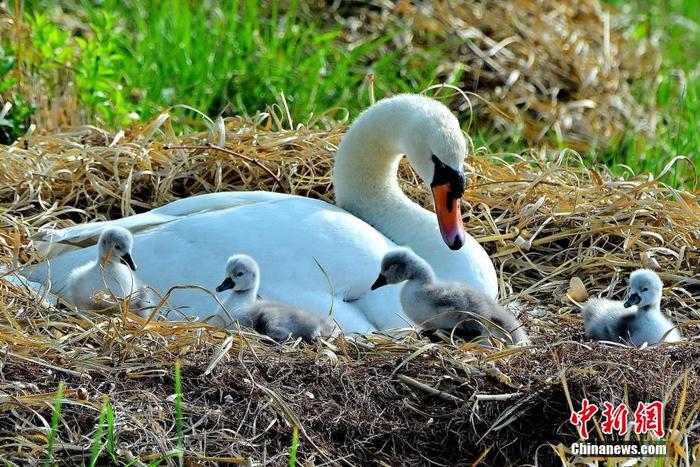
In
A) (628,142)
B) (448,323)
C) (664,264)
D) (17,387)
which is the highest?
(17,387)

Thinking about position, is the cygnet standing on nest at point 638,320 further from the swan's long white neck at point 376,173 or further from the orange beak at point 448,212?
the swan's long white neck at point 376,173

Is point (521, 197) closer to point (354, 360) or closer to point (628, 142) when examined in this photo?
point (354, 360)

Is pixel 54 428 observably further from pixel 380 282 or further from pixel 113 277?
pixel 380 282

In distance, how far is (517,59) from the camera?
9578mm

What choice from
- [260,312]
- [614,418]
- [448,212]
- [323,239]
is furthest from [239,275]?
[614,418]

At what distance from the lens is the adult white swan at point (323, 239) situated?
17.5 ft

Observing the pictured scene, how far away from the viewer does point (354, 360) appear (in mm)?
4793

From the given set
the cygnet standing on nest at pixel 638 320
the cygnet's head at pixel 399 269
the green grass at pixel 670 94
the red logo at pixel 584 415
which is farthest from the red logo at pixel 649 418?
the green grass at pixel 670 94

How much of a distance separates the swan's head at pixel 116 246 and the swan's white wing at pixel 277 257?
0.57 ft

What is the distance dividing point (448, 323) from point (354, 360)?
20.6 inches

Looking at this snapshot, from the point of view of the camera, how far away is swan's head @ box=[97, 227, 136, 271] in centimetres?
525

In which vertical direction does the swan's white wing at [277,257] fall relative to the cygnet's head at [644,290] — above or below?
above

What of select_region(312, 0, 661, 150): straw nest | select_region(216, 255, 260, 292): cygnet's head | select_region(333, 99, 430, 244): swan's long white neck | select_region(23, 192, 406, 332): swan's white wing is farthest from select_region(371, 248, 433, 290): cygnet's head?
select_region(312, 0, 661, 150): straw nest

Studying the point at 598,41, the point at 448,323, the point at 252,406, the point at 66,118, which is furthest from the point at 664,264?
the point at 598,41
